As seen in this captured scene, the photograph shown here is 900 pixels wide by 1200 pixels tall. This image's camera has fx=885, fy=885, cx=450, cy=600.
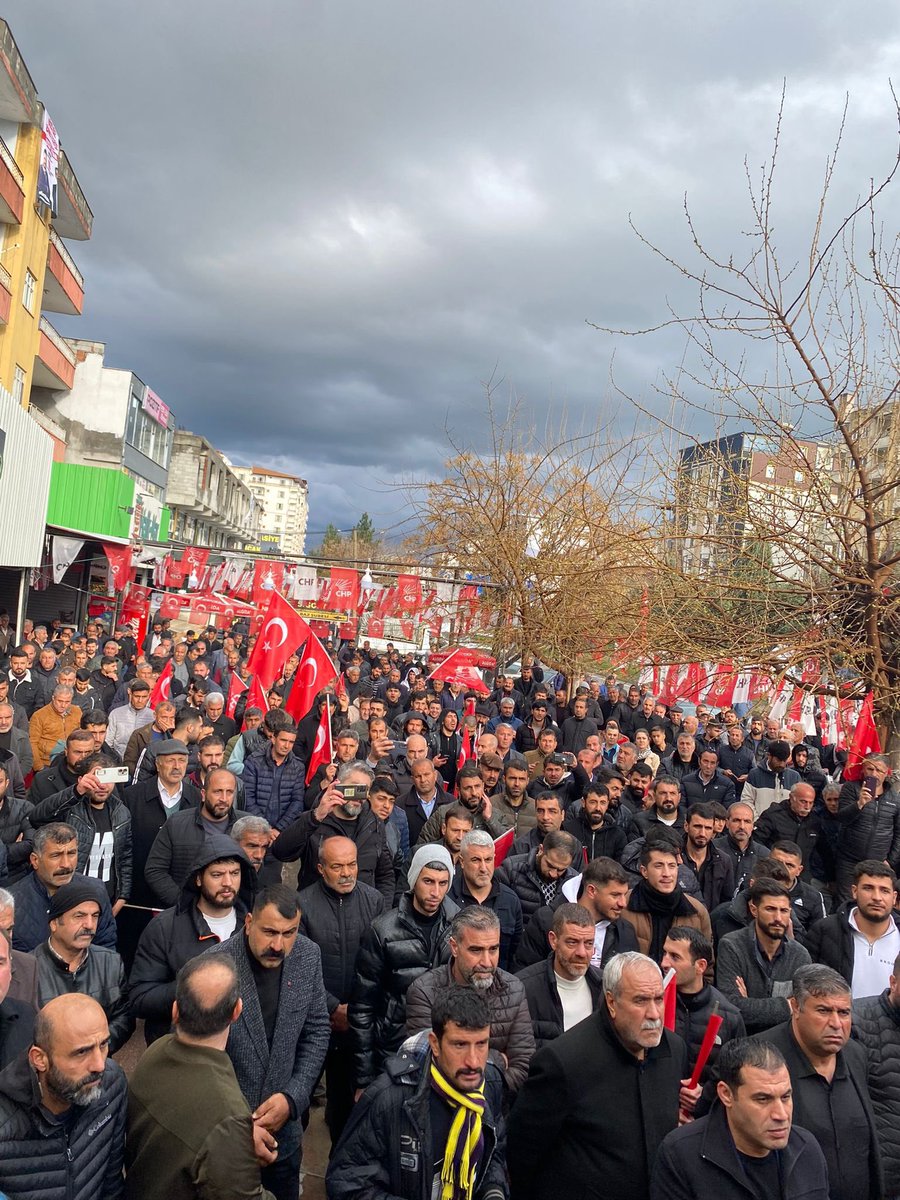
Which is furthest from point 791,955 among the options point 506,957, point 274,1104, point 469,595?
point 469,595

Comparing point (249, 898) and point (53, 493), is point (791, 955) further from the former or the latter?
point (53, 493)

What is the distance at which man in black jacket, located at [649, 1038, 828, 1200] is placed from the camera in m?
2.76

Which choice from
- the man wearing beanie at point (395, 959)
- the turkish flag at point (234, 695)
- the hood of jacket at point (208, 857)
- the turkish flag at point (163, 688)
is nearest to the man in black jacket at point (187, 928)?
the hood of jacket at point (208, 857)

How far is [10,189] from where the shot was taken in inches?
867

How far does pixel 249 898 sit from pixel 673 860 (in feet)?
7.52

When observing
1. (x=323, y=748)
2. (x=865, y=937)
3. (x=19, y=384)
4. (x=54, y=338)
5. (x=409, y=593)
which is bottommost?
(x=865, y=937)

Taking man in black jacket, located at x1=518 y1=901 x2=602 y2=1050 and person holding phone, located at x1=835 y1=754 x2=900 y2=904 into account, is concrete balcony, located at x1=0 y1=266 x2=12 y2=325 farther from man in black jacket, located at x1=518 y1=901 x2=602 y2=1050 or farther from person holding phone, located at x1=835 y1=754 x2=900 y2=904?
man in black jacket, located at x1=518 y1=901 x2=602 y2=1050

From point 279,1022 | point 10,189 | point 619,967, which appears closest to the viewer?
point 619,967

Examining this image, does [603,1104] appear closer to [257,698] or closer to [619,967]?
[619,967]

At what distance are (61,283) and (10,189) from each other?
6.27 m

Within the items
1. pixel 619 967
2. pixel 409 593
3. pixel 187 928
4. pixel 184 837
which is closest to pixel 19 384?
pixel 409 593

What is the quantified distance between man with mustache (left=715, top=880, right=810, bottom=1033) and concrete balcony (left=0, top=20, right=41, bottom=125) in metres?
23.9

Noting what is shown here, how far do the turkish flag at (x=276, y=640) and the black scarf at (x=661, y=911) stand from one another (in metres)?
5.66

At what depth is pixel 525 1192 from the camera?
319cm
